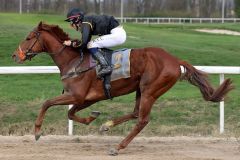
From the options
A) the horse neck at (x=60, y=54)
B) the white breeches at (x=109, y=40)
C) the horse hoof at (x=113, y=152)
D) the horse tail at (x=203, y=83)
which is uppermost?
the white breeches at (x=109, y=40)

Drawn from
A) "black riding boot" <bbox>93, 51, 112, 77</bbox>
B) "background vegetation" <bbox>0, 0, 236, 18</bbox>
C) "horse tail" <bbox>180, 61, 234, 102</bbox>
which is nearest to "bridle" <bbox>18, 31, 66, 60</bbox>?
Answer: "black riding boot" <bbox>93, 51, 112, 77</bbox>

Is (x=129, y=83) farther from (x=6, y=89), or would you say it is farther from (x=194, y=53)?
(x=194, y=53)

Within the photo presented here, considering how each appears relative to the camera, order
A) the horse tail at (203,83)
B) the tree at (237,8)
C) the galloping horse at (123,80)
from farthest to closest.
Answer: the tree at (237,8)
the horse tail at (203,83)
the galloping horse at (123,80)

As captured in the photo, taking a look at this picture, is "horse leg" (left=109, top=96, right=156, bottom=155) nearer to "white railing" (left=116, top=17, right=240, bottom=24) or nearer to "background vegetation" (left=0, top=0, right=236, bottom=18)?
"white railing" (left=116, top=17, right=240, bottom=24)

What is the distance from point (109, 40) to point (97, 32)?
0.67 feet

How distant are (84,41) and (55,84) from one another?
227 inches

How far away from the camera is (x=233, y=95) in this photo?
1209 centimetres

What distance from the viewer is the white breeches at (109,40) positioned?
7.98 meters

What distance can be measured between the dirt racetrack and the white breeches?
1.43 meters

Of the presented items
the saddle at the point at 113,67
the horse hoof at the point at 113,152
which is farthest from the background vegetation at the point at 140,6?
the horse hoof at the point at 113,152

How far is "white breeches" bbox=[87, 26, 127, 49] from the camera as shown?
26.2 feet

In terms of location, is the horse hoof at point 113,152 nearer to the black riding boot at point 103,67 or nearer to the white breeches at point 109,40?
the black riding boot at point 103,67

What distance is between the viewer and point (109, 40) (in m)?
8.06

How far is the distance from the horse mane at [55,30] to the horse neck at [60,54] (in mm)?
71
